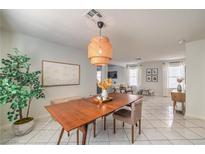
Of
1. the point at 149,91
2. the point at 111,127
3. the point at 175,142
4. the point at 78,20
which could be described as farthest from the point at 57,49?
the point at 149,91

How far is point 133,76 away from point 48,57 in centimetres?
615

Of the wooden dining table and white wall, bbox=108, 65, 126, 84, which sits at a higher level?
white wall, bbox=108, 65, 126, 84

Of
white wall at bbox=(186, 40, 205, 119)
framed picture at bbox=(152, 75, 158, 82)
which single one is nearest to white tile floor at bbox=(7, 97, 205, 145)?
white wall at bbox=(186, 40, 205, 119)

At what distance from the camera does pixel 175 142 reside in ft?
5.73

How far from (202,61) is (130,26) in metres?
2.41

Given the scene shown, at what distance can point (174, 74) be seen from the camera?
5844mm

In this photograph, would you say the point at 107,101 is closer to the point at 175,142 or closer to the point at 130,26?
the point at 175,142

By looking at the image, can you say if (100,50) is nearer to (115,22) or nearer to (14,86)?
(115,22)

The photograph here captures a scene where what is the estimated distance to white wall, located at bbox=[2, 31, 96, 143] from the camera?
233 centimetres

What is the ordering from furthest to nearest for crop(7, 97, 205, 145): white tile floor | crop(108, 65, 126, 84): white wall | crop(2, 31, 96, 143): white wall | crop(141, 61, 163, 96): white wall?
→ crop(108, 65, 126, 84): white wall, crop(141, 61, 163, 96): white wall, crop(2, 31, 96, 143): white wall, crop(7, 97, 205, 145): white tile floor

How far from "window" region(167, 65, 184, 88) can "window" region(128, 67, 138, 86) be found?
6.79 ft

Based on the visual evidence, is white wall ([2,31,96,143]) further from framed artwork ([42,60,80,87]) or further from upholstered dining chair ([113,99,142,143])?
upholstered dining chair ([113,99,142,143])

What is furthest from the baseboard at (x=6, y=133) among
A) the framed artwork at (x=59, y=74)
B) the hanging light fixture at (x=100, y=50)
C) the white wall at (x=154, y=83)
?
the white wall at (x=154, y=83)

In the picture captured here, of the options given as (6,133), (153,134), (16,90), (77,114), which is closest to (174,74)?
(153,134)
